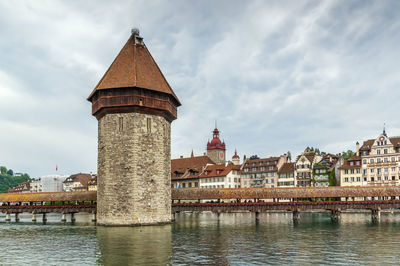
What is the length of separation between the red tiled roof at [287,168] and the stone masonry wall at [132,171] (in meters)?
37.9

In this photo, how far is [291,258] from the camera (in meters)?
16.4

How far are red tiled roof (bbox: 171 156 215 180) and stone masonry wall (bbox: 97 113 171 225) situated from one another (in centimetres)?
3769

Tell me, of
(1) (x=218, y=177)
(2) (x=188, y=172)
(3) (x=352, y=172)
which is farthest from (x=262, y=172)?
(3) (x=352, y=172)

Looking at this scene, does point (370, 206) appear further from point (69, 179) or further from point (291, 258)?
point (69, 179)

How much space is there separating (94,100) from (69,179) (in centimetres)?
8359

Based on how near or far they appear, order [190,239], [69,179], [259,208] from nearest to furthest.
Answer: [190,239] < [259,208] < [69,179]

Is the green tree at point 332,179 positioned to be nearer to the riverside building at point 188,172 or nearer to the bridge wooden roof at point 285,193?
the riverside building at point 188,172

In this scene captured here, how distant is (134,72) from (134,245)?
14369 millimetres

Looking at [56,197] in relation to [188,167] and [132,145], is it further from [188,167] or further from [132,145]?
[188,167]

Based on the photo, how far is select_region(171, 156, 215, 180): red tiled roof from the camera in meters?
68.3

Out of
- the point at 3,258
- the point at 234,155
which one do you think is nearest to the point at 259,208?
the point at 3,258

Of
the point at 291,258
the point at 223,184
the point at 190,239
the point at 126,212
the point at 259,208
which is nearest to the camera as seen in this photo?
the point at 291,258

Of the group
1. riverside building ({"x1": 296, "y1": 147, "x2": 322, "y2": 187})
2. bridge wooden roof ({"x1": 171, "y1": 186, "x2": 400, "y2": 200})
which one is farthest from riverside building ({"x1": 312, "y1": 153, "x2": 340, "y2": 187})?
bridge wooden roof ({"x1": 171, "y1": 186, "x2": 400, "y2": 200})

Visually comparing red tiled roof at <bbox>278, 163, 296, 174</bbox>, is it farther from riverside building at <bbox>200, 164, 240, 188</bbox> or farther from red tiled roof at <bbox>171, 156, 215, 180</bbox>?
red tiled roof at <bbox>171, 156, 215, 180</bbox>
